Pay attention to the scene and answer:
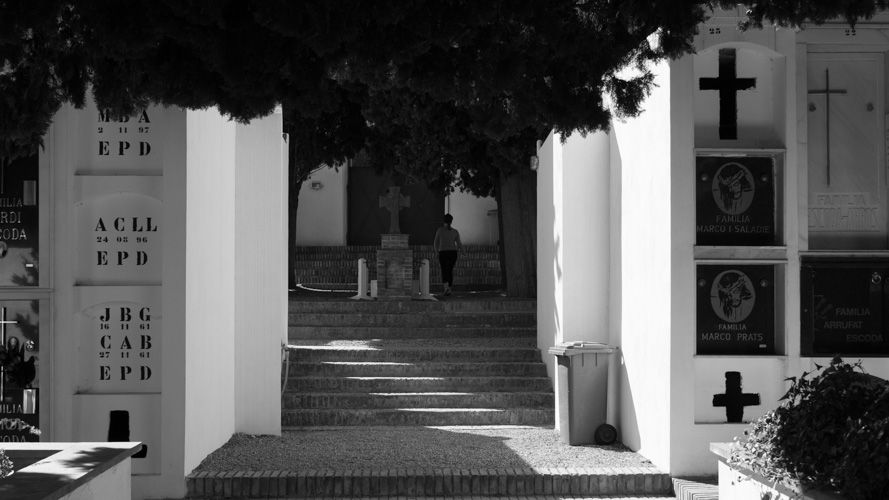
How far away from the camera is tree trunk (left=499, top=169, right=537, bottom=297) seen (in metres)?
18.9

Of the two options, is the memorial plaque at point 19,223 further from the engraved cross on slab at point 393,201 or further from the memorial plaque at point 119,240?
the engraved cross on slab at point 393,201

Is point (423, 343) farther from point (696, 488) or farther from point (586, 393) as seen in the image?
point (696, 488)

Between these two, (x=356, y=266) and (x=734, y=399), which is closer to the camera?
(x=734, y=399)

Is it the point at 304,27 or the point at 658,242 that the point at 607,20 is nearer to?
the point at 304,27

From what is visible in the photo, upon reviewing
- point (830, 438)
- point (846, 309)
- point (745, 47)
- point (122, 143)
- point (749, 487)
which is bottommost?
point (749, 487)

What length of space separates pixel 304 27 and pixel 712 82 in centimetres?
436

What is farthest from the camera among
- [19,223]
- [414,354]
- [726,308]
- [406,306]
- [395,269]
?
[395,269]

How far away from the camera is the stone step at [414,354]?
551 inches

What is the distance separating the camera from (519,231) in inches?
744

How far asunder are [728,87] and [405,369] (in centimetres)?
596

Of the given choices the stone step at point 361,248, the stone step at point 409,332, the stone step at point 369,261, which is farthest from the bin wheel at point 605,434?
the stone step at point 361,248

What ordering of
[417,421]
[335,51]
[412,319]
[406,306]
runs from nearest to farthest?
[335,51] < [417,421] < [412,319] < [406,306]

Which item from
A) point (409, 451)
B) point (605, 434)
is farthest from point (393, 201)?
point (409, 451)

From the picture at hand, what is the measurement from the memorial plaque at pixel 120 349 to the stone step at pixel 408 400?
394 cm
